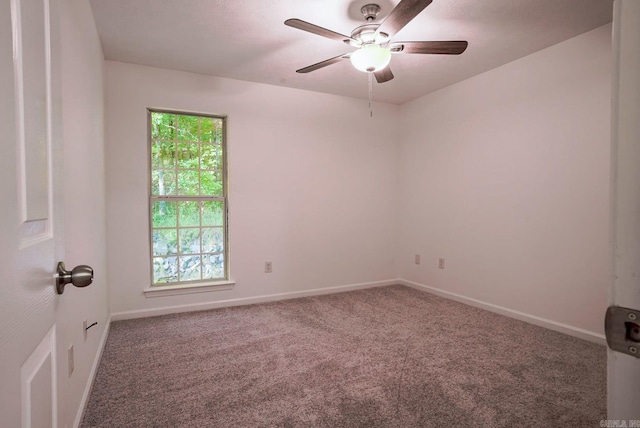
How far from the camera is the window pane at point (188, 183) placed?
3512 millimetres

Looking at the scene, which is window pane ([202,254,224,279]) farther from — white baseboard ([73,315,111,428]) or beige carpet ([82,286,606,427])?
white baseboard ([73,315,111,428])

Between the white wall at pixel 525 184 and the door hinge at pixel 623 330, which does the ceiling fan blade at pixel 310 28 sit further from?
the white wall at pixel 525 184

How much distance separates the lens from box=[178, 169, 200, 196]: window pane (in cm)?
351

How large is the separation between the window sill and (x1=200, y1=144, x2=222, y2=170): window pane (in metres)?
1.25

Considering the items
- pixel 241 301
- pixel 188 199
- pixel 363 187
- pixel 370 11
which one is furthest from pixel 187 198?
pixel 370 11

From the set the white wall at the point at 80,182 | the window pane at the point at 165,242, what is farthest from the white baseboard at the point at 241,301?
the white wall at the point at 80,182

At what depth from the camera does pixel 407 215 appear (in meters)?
4.55

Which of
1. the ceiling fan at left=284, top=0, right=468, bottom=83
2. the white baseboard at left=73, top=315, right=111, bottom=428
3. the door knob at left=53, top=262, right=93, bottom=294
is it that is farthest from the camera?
the ceiling fan at left=284, top=0, right=468, bottom=83

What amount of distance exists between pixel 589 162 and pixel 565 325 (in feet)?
4.48

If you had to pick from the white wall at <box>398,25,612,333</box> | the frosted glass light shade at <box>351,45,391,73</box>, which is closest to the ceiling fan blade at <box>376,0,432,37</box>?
the frosted glass light shade at <box>351,45,391,73</box>

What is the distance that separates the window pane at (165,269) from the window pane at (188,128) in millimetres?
1260

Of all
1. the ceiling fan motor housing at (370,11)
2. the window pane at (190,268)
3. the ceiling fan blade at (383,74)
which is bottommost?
the window pane at (190,268)

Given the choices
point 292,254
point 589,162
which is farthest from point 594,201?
point 292,254

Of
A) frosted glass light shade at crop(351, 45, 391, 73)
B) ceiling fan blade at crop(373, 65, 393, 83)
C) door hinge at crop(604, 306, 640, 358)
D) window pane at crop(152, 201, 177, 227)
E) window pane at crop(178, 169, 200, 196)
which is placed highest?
ceiling fan blade at crop(373, 65, 393, 83)
